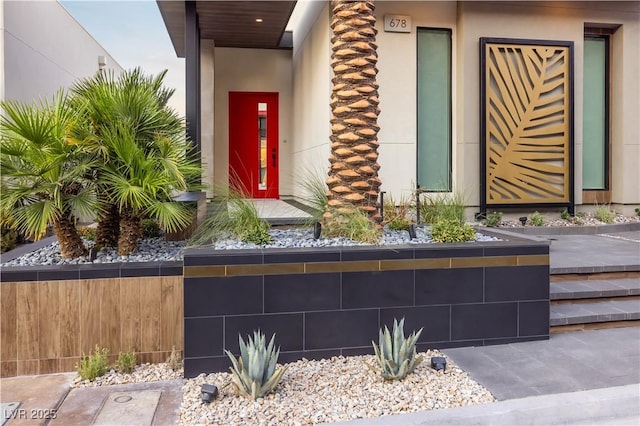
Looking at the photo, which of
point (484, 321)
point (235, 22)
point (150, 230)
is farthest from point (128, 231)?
point (235, 22)

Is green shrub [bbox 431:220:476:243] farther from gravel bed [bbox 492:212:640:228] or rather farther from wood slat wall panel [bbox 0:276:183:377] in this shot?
gravel bed [bbox 492:212:640:228]

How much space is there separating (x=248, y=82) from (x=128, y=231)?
7737mm

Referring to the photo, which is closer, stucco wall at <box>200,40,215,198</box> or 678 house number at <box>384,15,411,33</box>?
678 house number at <box>384,15,411,33</box>

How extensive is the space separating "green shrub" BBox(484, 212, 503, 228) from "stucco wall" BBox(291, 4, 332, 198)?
2.72m

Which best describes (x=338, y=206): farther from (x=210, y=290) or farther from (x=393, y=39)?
(x=393, y=39)

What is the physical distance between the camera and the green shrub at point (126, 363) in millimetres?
3605

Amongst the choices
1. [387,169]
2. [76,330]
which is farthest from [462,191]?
[76,330]

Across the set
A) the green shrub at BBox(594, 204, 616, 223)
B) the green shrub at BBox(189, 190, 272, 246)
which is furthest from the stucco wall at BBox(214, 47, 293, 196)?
the green shrub at BBox(189, 190, 272, 246)

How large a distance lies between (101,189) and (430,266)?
2.90m

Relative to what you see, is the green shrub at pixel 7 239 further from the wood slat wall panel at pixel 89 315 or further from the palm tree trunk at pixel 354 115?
the palm tree trunk at pixel 354 115

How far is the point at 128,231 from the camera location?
14.6 feet

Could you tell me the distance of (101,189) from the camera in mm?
4277

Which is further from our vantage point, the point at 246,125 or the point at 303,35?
the point at 246,125

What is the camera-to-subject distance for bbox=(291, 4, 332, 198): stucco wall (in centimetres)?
744
